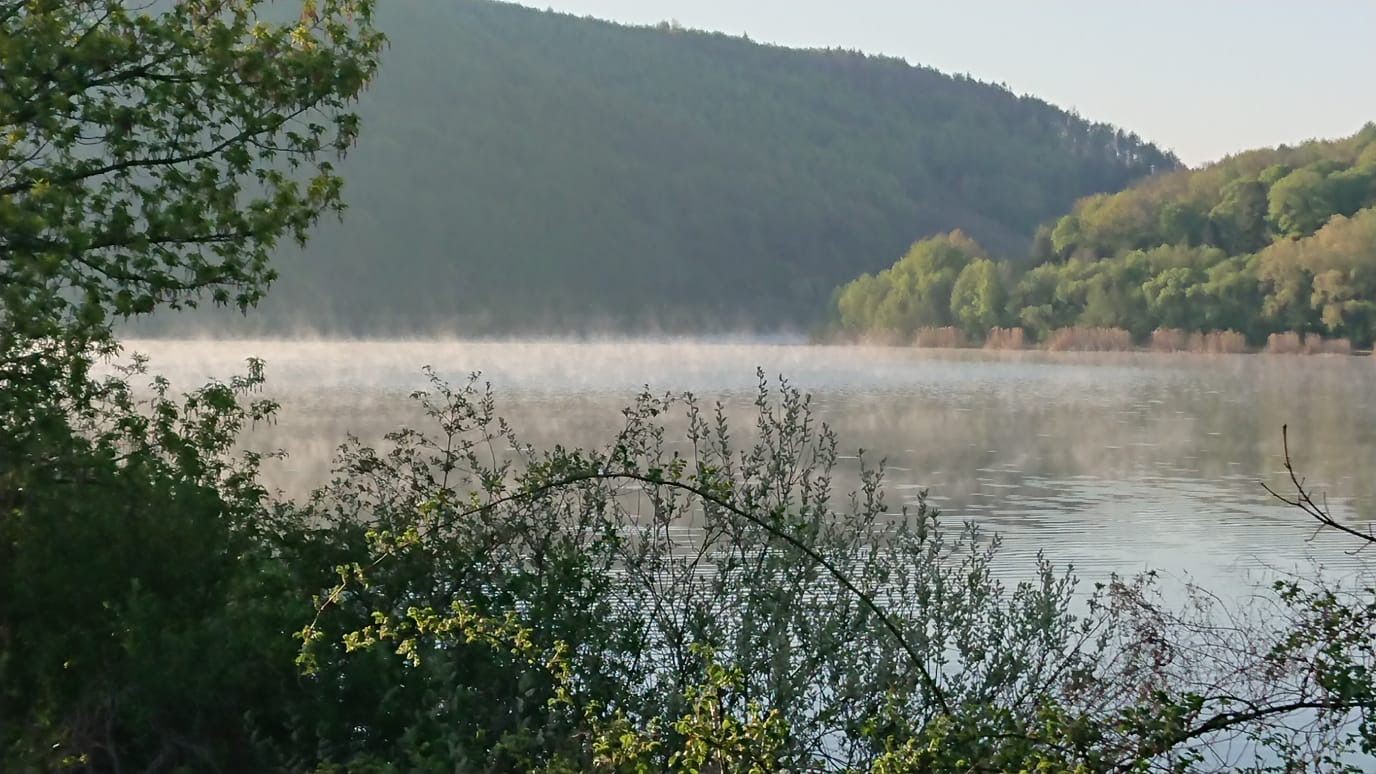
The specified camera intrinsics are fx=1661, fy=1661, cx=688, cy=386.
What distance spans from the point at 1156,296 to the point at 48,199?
92.3 m

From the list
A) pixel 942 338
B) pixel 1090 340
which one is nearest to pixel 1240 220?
pixel 1090 340

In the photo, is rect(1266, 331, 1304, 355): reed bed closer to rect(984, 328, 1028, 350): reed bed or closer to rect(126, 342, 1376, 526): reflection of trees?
rect(126, 342, 1376, 526): reflection of trees

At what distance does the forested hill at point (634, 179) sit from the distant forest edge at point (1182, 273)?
102 feet

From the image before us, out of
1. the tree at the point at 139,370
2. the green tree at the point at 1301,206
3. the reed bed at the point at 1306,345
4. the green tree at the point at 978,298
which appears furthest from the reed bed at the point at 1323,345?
the tree at the point at 139,370

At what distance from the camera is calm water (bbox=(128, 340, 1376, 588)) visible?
712 inches

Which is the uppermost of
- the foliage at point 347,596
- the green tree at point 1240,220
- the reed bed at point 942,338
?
the green tree at point 1240,220

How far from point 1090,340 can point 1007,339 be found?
637cm

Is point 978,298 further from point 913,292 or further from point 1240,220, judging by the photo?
point 1240,220

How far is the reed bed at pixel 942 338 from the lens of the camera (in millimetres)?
112312

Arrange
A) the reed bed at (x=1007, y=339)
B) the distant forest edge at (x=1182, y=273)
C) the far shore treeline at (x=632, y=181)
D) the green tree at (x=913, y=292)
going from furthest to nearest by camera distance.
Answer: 1. the far shore treeline at (x=632, y=181)
2. the green tree at (x=913, y=292)
3. the reed bed at (x=1007, y=339)
4. the distant forest edge at (x=1182, y=273)

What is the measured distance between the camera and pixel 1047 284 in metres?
107

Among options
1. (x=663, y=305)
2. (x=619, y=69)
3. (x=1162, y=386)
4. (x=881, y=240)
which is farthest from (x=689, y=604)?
(x=619, y=69)

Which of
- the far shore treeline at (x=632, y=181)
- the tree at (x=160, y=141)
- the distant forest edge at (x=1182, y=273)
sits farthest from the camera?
the far shore treeline at (x=632, y=181)

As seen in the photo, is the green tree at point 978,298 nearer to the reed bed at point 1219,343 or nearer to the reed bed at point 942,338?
the reed bed at point 942,338
